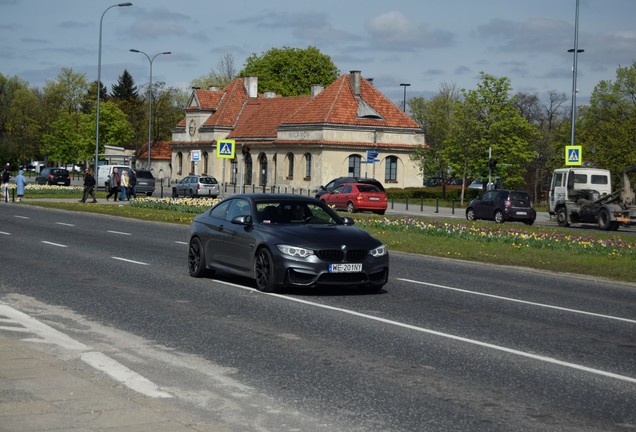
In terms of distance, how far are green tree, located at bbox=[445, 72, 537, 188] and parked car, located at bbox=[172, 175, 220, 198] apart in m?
15.7

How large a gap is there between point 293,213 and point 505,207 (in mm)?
30054

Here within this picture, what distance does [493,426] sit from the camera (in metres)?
7.14

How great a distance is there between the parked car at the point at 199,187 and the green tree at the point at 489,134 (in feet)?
51.4

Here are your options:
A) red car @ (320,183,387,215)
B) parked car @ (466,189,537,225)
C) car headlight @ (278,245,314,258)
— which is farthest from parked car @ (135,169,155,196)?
car headlight @ (278,245,314,258)

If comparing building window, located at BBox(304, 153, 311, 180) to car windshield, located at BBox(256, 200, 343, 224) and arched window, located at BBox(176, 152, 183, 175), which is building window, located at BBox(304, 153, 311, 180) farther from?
car windshield, located at BBox(256, 200, 343, 224)

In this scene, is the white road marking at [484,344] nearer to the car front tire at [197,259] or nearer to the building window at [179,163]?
the car front tire at [197,259]

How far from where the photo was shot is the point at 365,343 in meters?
10.6

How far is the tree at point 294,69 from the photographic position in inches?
4582

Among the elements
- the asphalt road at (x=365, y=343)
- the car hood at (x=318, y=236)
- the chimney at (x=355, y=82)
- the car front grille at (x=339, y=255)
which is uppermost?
the chimney at (x=355, y=82)

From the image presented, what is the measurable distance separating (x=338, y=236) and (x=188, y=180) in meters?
54.9

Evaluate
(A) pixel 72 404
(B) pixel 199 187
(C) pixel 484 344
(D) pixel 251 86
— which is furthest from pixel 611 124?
(A) pixel 72 404

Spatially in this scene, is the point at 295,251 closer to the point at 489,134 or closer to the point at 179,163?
the point at 489,134

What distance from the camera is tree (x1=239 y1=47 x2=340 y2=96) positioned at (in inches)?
4582

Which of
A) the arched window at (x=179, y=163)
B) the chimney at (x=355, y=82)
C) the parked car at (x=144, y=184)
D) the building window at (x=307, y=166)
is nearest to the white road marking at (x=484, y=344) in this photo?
the parked car at (x=144, y=184)
